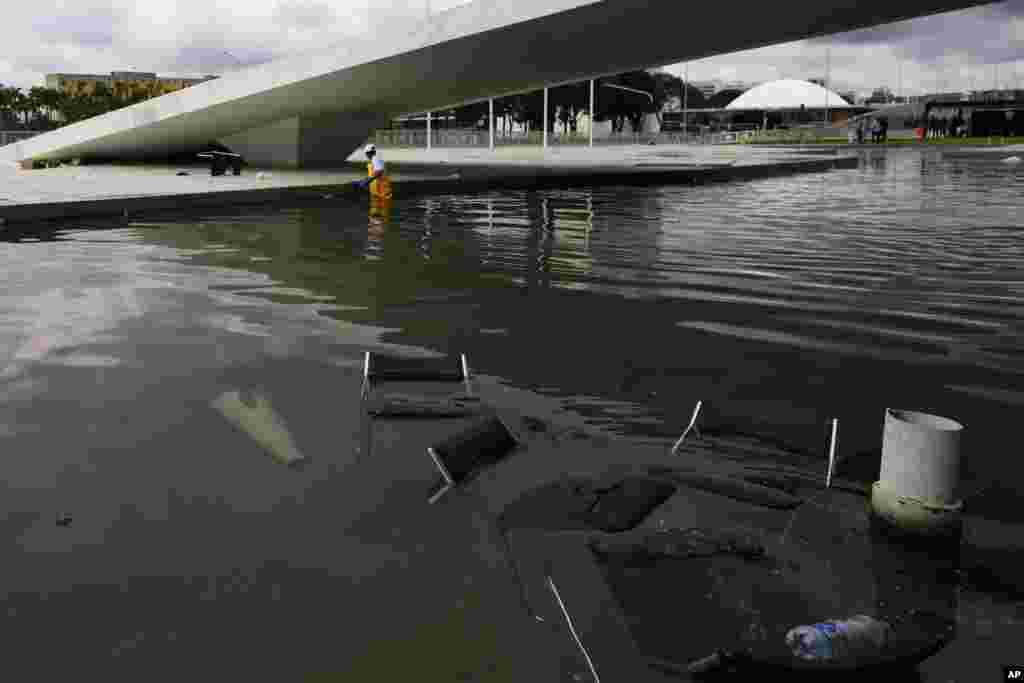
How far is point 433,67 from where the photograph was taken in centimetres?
2317

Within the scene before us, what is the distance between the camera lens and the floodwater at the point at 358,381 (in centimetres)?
332

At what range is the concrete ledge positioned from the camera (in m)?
16.7

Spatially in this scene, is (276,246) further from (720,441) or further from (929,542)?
(929,542)

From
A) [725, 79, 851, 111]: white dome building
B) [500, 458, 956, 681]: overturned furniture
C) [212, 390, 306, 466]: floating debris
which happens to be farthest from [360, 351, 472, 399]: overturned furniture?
[725, 79, 851, 111]: white dome building

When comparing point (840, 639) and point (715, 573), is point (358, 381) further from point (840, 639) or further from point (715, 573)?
point (840, 639)

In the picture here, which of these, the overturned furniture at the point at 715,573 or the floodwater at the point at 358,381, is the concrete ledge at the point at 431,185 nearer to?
the floodwater at the point at 358,381

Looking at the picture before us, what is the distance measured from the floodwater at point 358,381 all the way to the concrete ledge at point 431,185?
2.38 metres

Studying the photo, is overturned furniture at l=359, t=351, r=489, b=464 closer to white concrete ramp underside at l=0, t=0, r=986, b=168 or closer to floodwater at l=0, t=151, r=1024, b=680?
floodwater at l=0, t=151, r=1024, b=680

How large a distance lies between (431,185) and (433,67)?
2645mm

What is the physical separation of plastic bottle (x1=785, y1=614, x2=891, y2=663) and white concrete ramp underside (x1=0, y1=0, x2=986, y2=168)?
1704cm

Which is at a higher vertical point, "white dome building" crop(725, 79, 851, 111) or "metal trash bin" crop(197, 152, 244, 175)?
"white dome building" crop(725, 79, 851, 111)

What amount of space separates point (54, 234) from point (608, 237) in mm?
7800

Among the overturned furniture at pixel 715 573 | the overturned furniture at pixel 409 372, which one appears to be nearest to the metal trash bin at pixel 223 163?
the overturned furniture at pixel 409 372

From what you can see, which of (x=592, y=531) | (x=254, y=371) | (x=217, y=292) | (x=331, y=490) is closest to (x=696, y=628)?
(x=592, y=531)
